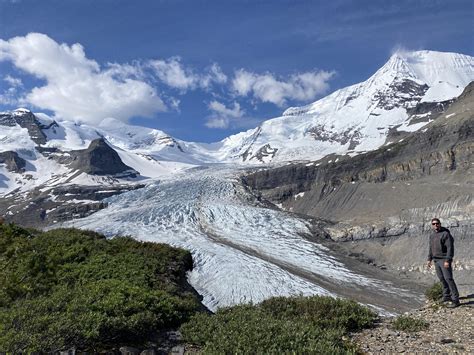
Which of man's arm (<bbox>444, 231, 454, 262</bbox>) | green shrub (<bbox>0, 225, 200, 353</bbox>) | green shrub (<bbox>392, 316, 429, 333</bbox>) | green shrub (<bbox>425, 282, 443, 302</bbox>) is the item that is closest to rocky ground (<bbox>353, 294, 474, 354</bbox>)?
green shrub (<bbox>392, 316, 429, 333</bbox>)

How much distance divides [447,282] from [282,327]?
18.3 feet

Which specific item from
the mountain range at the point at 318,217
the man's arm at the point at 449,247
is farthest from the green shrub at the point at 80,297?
the mountain range at the point at 318,217

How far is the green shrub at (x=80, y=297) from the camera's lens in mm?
8070

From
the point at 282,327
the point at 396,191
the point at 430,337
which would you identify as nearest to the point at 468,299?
the point at 430,337

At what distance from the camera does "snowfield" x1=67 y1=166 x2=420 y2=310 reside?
2302 inches

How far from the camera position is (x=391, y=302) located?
2235 inches

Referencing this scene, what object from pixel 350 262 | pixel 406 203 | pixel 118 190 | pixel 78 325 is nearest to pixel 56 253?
pixel 78 325

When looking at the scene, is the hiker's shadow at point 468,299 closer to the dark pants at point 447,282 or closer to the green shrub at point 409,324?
the dark pants at point 447,282

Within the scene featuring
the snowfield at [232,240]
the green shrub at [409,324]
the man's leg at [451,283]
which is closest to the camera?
the green shrub at [409,324]

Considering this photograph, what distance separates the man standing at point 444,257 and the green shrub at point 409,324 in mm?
2156

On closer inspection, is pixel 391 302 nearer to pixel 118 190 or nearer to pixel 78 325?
pixel 78 325

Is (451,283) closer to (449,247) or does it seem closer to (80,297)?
(449,247)

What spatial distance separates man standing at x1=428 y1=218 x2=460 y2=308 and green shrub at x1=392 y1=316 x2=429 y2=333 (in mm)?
2156

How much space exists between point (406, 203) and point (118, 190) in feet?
376
